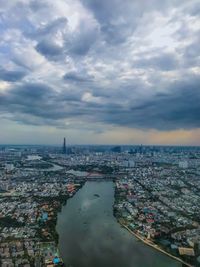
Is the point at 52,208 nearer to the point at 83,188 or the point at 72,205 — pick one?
the point at 72,205

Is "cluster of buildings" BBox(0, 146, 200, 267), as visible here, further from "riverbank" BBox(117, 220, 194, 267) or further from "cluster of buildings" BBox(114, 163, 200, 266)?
"riverbank" BBox(117, 220, 194, 267)

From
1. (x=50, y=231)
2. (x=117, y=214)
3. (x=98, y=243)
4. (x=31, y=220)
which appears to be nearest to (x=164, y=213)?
(x=117, y=214)

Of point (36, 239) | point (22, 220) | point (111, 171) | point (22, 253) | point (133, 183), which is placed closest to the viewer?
point (22, 253)

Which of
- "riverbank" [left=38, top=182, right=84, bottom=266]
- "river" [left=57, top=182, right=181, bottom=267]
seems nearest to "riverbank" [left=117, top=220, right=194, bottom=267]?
"river" [left=57, top=182, right=181, bottom=267]

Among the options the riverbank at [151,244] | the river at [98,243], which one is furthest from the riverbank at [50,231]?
the riverbank at [151,244]

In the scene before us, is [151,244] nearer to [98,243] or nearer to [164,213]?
[98,243]

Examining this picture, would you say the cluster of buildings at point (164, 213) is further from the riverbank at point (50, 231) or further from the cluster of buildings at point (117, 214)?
the riverbank at point (50, 231)

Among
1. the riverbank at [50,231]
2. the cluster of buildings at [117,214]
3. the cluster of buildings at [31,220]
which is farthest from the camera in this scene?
the cluster of buildings at [117,214]

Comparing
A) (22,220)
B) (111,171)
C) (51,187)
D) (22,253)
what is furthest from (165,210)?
(111,171)
